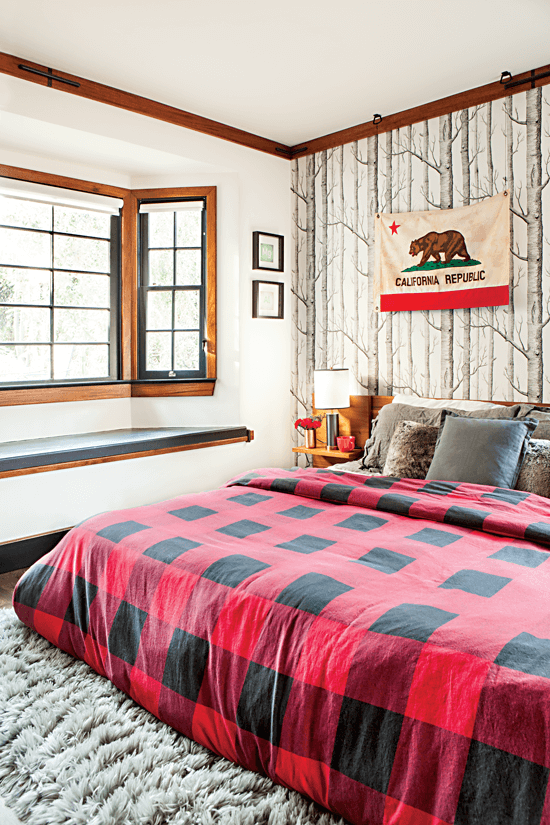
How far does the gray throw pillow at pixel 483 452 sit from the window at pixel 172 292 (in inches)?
79.5

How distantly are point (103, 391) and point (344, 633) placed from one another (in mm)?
3040

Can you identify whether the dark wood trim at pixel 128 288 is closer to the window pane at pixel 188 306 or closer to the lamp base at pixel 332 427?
the window pane at pixel 188 306

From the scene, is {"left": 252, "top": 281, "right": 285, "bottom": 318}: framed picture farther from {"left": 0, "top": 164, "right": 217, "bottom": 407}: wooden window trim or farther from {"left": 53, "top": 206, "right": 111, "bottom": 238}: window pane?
{"left": 53, "top": 206, "right": 111, "bottom": 238}: window pane

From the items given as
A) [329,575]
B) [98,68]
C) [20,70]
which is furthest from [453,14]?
[329,575]

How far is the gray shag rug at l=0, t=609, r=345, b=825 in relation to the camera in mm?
1487

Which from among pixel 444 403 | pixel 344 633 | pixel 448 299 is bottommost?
pixel 344 633

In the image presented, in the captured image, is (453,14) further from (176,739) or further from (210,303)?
(176,739)

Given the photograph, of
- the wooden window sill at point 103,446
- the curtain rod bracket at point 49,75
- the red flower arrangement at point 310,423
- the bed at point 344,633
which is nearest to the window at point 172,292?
the wooden window sill at point 103,446

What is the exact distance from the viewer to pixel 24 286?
12.4 ft

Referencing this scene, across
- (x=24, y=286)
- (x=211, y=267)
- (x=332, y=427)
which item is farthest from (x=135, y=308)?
(x=332, y=427)

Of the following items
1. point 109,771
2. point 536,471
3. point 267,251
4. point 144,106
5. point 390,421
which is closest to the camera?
point 109,771

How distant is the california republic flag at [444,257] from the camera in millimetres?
3484

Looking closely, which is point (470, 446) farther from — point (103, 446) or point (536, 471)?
point (103, 446)

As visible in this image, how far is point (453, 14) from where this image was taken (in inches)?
109
